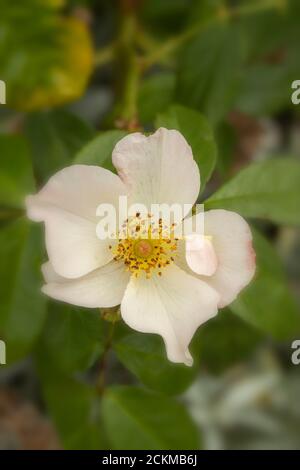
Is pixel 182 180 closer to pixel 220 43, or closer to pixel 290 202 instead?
pixel 290 202

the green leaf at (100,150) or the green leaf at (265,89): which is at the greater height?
the green leaf at (265,89)

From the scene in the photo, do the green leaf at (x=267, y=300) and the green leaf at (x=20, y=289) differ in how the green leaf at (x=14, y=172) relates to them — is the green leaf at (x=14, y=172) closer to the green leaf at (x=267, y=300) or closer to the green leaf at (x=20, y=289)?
the green leaf at (x=20, y=289)

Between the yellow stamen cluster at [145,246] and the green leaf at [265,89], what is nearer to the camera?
the yellow stamen cluster at [145,246]

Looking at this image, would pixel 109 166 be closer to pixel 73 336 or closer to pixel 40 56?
pixel 73 336

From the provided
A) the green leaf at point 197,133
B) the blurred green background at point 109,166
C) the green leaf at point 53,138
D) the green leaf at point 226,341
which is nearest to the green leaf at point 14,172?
the blurred green background at point 109,166

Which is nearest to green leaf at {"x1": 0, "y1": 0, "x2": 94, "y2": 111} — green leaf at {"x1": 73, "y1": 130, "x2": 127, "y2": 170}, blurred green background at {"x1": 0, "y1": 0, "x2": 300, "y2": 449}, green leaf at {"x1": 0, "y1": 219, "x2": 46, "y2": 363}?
blurred green background at {"x1": 0, "y1": 0, "x2": 300, "y2": 449}

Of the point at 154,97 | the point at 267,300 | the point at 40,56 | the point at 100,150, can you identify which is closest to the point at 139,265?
the point at 100,150

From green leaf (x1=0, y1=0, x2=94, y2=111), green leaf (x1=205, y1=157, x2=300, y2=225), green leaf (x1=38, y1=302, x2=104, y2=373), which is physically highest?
green leaf (x1=0, y1=0, x2=94, y2=111)

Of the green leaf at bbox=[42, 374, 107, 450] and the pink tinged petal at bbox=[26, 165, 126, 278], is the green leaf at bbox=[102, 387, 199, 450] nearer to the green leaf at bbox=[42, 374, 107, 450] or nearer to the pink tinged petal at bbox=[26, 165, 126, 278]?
the green leaf at bbox=[42, 374, 107, 450]
